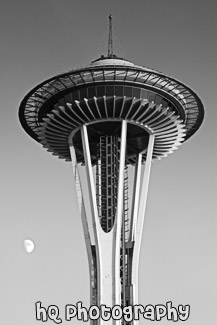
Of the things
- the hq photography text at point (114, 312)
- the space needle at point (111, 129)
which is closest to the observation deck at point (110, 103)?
the space needle at point (111, 129)

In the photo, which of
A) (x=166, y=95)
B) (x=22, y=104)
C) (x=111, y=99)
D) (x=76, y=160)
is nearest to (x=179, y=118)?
(x=166, y=95)

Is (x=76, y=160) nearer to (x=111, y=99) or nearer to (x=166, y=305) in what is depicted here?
(x=111, y=99)

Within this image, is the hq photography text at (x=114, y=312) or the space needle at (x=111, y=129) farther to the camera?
the space needle at (x=111, y=129)

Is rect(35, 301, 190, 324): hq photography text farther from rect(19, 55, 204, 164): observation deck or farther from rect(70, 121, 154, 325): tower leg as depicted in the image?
rect(19, 55, 204, 164): observation deck

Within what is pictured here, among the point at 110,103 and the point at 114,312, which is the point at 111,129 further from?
the point at 114,312

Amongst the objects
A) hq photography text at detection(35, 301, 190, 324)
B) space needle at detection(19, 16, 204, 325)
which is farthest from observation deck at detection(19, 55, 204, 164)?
hq photography text at detection(35, 301, 190, 324)

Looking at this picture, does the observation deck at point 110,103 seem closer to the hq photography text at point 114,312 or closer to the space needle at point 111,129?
the space needle at point 111,129

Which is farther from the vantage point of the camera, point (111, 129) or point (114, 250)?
point (111, 129)

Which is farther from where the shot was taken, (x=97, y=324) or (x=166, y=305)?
(x=97, y=324)

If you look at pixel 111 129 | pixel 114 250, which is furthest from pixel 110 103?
pixel 114 250
